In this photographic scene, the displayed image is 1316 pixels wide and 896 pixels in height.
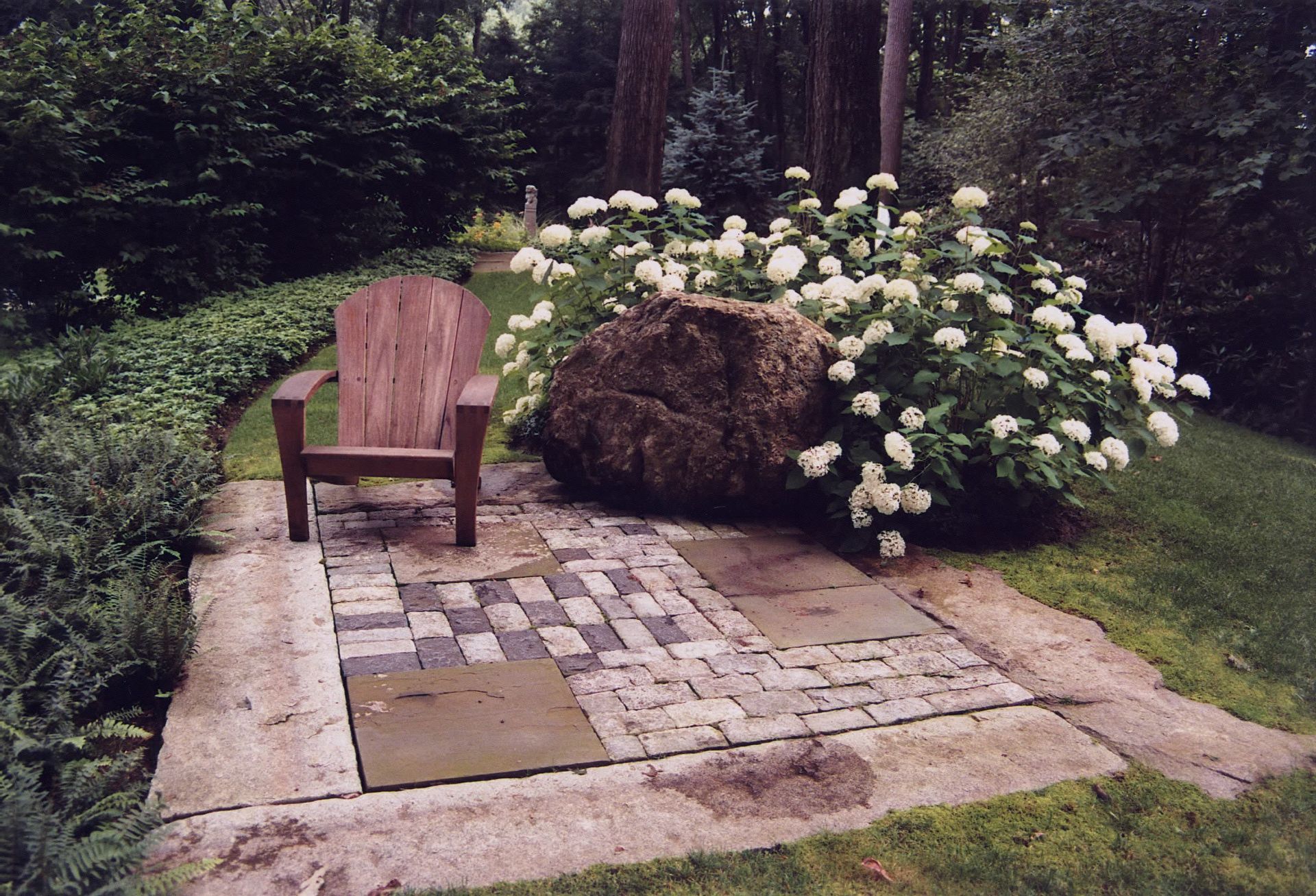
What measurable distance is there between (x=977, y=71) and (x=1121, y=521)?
1022 centimetres

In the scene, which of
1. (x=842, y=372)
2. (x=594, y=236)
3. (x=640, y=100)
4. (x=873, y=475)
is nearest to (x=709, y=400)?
(x=842, y=372)

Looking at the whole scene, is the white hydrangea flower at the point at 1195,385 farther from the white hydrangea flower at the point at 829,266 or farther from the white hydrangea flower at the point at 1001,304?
the white hydrangea flower at the point at 829,266

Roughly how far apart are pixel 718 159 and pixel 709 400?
11171 millimetres

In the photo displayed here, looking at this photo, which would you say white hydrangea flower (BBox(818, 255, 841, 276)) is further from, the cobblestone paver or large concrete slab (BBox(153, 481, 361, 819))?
large concrete slab (BBox(153, 481, 361, 819))

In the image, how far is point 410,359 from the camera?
183 inches

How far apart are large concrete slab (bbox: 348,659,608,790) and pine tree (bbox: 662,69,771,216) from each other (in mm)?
12697

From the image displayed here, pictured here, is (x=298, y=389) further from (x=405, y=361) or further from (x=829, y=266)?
(x=829, y=266)

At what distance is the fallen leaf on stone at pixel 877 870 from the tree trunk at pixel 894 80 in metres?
10.3

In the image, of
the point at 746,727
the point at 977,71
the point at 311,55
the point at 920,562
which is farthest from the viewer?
the point at 977,71

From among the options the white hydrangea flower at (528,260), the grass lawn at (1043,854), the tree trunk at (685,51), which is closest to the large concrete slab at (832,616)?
the grass lawn at (1043,854)

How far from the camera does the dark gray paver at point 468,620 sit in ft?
11.2

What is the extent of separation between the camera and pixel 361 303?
4.61 metres

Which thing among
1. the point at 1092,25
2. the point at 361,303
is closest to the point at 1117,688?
the point at 361,303

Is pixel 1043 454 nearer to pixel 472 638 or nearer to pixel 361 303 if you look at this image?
pixel 472 638
